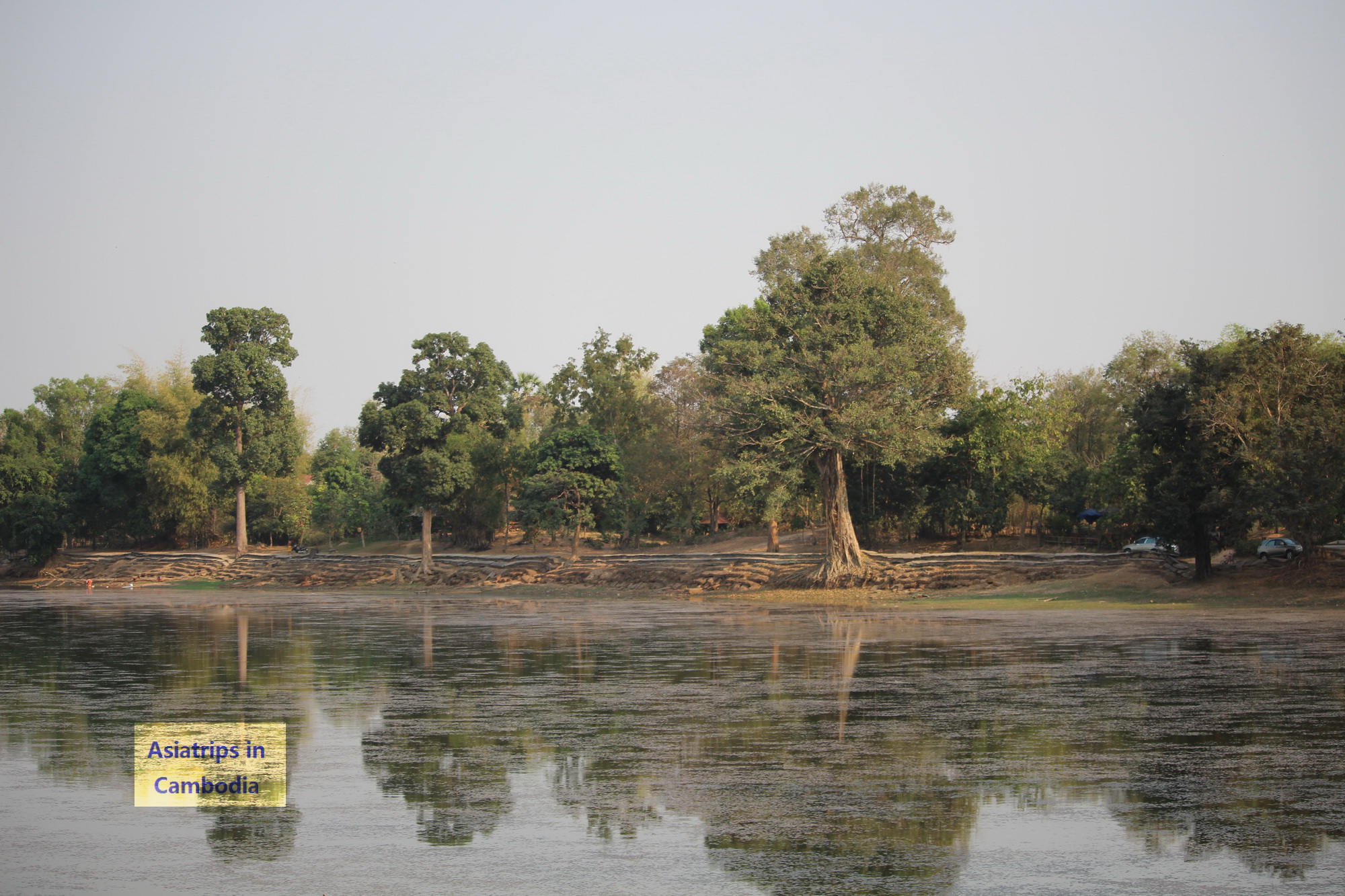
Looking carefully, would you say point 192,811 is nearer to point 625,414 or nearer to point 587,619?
point 587,619

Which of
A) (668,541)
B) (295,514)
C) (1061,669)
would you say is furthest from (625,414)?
(1061,669)

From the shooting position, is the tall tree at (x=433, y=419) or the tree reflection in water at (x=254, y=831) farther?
the tall tree at (x=433, y=419)

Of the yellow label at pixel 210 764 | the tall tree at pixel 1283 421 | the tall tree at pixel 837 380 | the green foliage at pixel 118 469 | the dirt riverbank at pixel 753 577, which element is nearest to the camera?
the yellow label at pixel 210 764

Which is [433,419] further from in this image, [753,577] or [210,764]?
[210,764]

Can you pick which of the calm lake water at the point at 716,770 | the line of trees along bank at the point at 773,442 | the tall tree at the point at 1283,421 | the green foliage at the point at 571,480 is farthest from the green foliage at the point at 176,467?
the tall tree at the point at 1283,421

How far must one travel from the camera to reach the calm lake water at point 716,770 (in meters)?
6.82

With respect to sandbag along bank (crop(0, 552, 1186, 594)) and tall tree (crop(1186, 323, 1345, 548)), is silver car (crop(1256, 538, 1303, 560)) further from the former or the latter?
tall tree (crop(1186, 323, 1345, 548))

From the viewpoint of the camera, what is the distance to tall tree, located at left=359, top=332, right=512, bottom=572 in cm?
5138

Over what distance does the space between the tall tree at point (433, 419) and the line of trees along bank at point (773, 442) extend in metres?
0.12

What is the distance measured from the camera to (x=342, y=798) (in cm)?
873

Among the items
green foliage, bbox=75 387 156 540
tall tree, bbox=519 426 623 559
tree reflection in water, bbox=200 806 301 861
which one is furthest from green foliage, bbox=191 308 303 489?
tree reflection in water, bbox=200 806 301 861

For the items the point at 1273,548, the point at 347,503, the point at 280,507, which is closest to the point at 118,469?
the point at 280,507

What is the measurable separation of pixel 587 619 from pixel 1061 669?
50.9ft

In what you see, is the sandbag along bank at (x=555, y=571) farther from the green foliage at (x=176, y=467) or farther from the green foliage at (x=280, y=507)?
the green foliage at (x=280, y=507)
